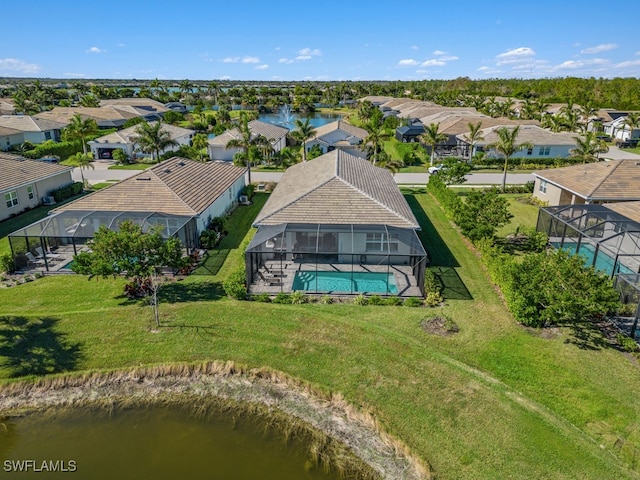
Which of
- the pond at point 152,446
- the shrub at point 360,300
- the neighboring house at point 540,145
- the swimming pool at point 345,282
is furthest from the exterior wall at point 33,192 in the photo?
the neighboring house at point 540,145

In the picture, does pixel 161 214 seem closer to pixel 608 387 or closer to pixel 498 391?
pixel 498 391

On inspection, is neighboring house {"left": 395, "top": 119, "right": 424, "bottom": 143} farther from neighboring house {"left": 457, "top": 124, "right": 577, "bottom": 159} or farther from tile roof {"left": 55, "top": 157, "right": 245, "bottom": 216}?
tile roof {"left": 55, "top": 157, "right": 245, "bottom": 216}

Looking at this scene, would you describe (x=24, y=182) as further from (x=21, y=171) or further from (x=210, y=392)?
(x=210, y=392)

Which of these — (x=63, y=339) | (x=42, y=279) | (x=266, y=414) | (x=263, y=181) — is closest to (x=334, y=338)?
(x=266, y=414)

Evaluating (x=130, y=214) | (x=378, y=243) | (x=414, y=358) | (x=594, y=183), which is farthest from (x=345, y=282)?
(x=594, y=183)

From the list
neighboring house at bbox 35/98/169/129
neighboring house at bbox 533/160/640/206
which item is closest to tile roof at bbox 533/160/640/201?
neighboring house at bbox 533/160/640/206

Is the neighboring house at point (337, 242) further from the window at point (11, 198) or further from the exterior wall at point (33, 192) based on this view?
the window at point (11, 198)

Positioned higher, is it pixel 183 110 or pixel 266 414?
pixel 183 110
